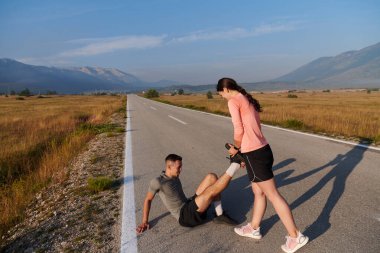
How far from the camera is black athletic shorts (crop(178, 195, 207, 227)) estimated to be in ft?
13.9

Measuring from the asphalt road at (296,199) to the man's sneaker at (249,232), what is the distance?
5 cm

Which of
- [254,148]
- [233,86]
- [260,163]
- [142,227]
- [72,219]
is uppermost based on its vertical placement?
[233,86]

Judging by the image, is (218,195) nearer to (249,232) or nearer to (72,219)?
(249,232)

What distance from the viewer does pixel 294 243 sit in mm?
3568

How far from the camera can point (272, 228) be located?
4.19 metres

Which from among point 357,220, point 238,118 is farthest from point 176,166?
point 357,220

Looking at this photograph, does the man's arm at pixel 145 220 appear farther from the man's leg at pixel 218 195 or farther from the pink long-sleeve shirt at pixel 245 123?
the pink long-sleeve shirt at pixel 245 123

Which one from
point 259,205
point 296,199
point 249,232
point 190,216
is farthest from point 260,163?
point 296,199

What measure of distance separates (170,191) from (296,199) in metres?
1.91

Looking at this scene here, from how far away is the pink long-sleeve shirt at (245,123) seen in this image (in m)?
3.62

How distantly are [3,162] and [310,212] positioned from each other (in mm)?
8741

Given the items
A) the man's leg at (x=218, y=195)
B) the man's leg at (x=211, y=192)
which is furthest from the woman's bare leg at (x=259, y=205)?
the man's leg at (x=218, y=195)

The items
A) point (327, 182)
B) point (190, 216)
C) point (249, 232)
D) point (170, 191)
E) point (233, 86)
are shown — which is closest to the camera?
point (233, 86)

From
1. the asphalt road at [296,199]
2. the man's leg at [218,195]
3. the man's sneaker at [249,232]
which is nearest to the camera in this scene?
the asphalt road at [296,199]
